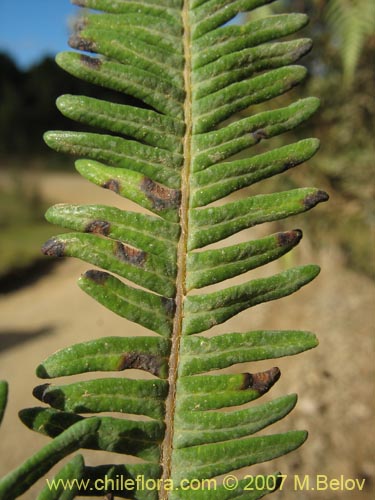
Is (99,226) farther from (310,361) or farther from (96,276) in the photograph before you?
(310,361)

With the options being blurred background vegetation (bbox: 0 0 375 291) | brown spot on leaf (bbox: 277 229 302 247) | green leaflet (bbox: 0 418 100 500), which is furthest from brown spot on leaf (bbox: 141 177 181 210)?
blurred background vegetation (bbox: 0 0 375 291)

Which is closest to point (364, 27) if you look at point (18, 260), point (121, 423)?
point (121, 423)

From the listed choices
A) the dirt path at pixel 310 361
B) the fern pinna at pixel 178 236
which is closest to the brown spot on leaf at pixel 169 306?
the fern pinna at pixel 178 236

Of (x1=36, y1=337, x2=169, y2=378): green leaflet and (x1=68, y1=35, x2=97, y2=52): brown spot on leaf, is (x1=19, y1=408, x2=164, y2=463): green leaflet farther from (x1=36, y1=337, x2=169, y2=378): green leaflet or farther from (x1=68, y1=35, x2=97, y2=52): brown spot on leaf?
(x1=68, y1=35, x2=97, y2=52): brown spot on leaf

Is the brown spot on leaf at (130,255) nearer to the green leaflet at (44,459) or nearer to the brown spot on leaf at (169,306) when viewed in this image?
the brown spot on leaf at (169,306)

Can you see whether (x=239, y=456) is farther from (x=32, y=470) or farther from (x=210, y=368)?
(x=32, y=470)

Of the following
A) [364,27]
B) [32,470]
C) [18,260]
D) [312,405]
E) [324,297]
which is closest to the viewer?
[32,470]

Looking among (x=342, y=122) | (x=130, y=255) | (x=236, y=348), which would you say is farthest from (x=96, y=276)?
(x=342, y=122)
